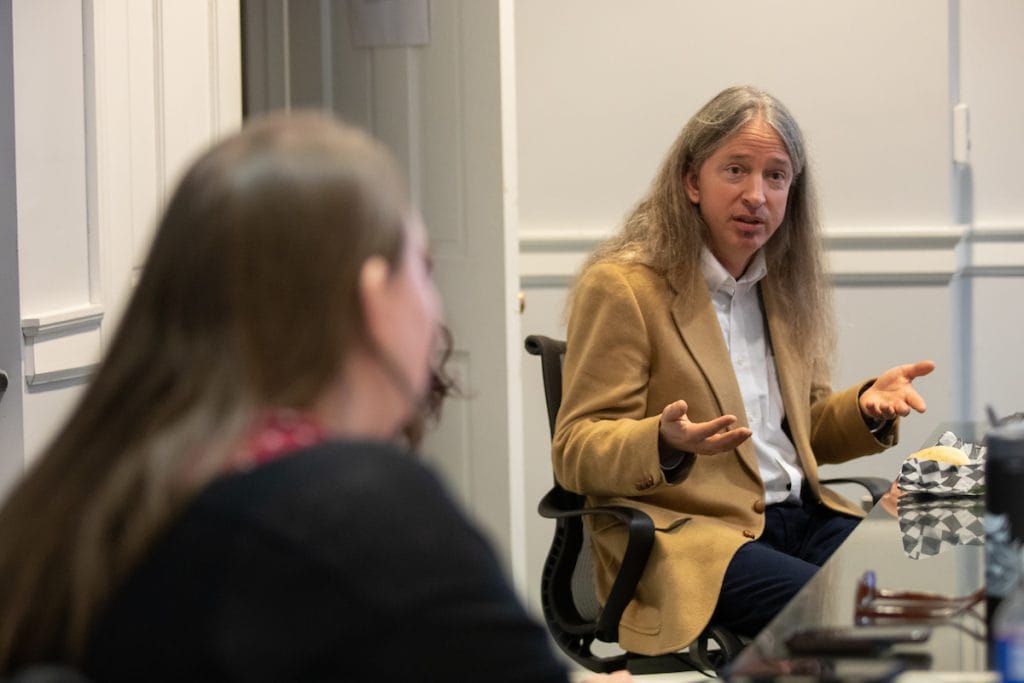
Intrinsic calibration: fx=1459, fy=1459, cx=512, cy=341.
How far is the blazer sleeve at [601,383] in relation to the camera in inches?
97.2

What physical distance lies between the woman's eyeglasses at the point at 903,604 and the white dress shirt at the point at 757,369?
3.54ft

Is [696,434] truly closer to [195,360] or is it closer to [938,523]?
[938,523]

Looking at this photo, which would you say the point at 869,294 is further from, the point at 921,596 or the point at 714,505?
the point at 921,596

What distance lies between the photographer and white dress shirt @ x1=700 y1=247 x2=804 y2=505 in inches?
105

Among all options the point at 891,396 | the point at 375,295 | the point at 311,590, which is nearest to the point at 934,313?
the point at 891,396

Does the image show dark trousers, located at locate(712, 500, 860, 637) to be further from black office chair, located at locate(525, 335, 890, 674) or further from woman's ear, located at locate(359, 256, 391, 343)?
woman's ear, located at locate(359, 256, 391, 343)

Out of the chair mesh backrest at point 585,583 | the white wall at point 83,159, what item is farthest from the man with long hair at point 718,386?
the white wall at point 83,159

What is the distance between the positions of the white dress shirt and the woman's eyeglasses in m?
1.08

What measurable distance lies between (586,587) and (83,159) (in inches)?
48.3

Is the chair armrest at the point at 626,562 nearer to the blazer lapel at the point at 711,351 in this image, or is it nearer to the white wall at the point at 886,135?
the blazer lapel at the point at 711,351

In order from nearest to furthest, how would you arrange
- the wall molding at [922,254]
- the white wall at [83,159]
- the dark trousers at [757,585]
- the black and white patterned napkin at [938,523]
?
the black and white patterned napkin at [938,523] → the dark trousers at [757,585] → the white wall at [83,159] → the wall molding at [922,254]

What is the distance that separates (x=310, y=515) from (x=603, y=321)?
1.74 meters

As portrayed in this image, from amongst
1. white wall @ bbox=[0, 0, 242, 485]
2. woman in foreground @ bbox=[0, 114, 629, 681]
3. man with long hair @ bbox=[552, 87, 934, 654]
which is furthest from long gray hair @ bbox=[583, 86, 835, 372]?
woman in foreground @ bbox=[0, 114, 629, 681]

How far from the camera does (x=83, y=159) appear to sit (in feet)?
8.70
